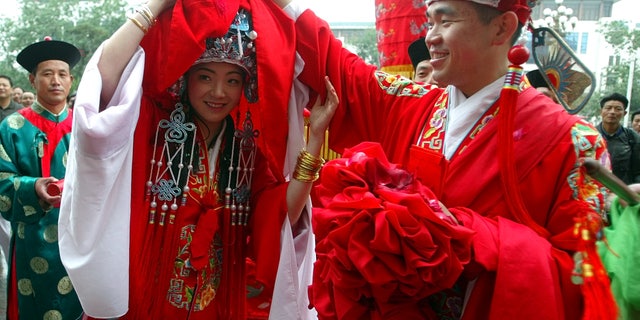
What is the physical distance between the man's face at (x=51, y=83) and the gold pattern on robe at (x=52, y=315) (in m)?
1.28

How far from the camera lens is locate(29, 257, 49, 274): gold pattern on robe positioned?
3443 mm

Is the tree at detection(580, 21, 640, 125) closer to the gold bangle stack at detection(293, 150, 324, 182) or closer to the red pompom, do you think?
the gold bangle stack at detection(293, 150, 324, 182)

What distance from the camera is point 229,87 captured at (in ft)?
7.34

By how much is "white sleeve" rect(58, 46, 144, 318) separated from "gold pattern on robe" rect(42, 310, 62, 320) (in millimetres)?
1710

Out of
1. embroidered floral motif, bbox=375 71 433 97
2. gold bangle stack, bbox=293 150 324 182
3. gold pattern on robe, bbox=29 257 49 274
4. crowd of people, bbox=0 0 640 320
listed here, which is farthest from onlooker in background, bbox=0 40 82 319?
embroidered floral motif, bbox=375 71 433 97

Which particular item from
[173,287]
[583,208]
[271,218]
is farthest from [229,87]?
[583,208]

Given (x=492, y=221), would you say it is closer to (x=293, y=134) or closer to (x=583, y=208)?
(x=583, y=208)

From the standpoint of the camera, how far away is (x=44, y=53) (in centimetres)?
386

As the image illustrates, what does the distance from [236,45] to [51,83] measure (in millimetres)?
2140

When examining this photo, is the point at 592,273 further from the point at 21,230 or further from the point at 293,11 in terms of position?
the point at 21,230

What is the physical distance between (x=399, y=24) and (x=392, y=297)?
133 inches

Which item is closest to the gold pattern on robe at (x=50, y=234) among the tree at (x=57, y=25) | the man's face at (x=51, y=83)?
the man's face at (x=51, y=83)

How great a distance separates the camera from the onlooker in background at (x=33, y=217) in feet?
10.9

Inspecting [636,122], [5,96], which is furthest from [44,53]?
[636,122]
